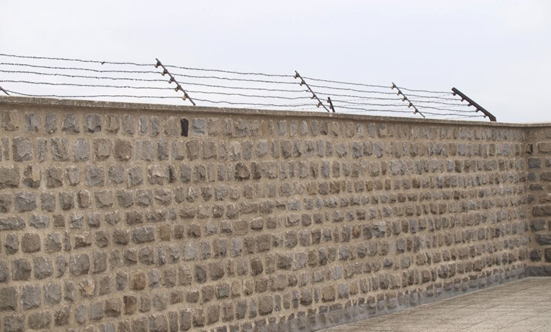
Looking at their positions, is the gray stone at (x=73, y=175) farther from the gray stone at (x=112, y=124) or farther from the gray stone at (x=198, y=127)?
the gray stone at (x=198, y=127)

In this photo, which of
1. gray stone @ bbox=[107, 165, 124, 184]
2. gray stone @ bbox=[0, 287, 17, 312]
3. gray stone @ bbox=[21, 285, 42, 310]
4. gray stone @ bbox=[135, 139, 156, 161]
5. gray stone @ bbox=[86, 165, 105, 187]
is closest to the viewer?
gray stone @ bbox=[0, 287, 17, 312]

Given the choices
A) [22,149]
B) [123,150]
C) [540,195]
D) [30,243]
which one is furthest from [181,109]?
[540,195]

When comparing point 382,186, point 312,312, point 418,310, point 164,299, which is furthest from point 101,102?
point 418,310

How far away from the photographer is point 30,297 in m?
7.99

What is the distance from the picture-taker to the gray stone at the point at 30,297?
313 inches

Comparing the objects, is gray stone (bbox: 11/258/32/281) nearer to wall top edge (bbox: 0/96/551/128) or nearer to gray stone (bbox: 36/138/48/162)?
gray stone (bbox: 36/138/48/162)

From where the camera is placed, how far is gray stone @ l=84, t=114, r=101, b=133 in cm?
848

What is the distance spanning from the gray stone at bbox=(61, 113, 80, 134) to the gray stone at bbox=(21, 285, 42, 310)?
1.25 metres

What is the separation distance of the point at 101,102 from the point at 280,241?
2.62 m

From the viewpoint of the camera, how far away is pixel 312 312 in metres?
10.7

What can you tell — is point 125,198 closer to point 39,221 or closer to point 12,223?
point 39,221

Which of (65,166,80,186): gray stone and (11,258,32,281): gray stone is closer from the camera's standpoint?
(11,258,32,281): gray stone

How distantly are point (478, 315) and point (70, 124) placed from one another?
17.2 ft

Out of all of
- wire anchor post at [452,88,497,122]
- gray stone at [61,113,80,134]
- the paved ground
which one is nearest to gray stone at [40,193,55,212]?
gray stone at [61,113,80,134]
